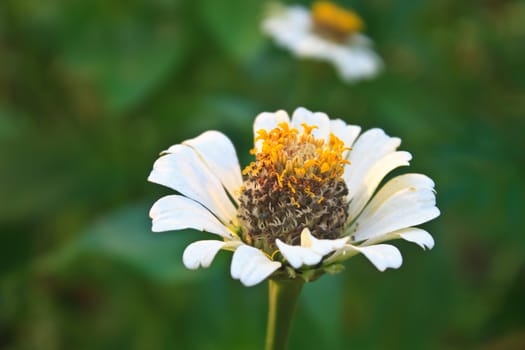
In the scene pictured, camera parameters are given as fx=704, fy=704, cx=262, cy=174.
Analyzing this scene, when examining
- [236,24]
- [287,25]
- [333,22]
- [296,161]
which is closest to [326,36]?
[333,22]

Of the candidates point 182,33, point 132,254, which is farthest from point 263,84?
point 132,254

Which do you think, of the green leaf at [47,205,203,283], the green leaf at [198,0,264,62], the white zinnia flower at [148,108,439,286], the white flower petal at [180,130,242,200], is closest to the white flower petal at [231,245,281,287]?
the white zinnia flower at [148,108,439,286]

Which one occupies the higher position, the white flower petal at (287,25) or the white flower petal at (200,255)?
the white flower petal at (287,25)

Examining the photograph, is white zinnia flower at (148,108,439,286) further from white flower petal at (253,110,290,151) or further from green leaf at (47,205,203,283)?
green leaf at (47,205,203,283)

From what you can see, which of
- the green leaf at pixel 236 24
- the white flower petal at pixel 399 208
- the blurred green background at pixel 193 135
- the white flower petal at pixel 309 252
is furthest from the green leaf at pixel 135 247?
the white flower petal at pixel 309 252

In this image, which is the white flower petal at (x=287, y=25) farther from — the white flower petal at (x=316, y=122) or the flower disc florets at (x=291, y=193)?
the flower disc florets at (x=291, y=193)

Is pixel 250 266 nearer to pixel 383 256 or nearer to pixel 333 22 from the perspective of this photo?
pixel 383 256
